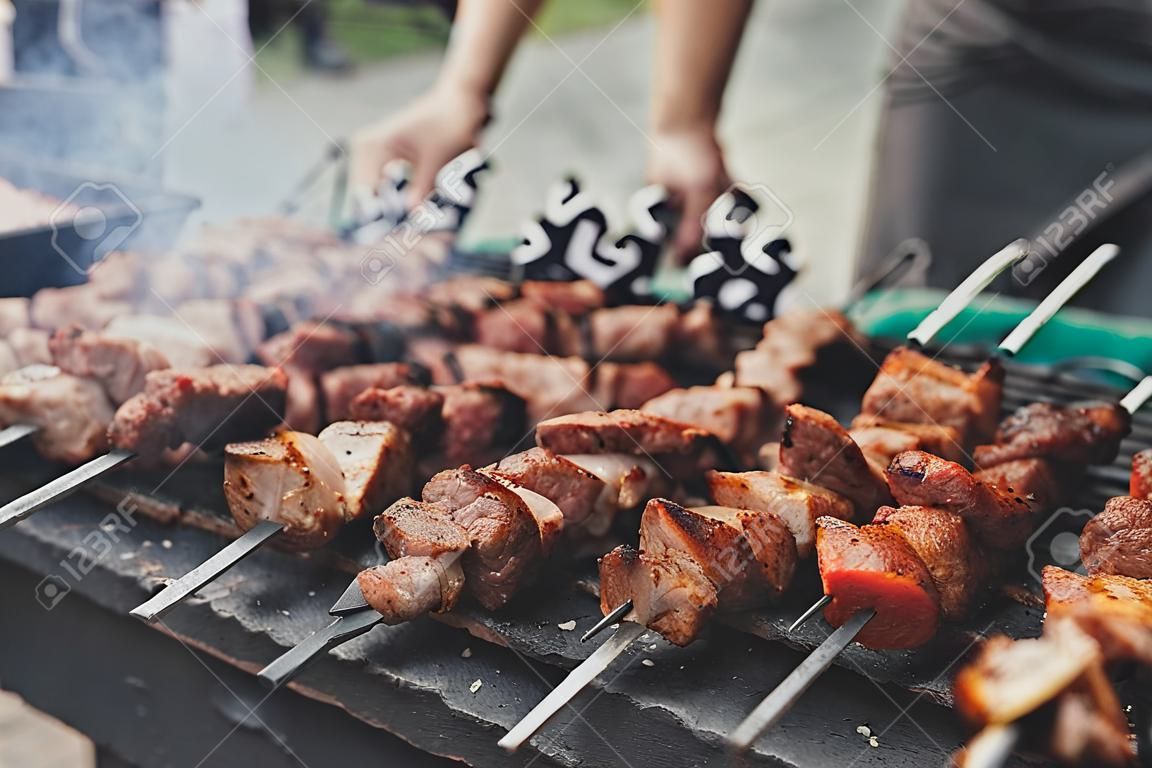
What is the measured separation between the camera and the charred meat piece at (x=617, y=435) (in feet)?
7.24

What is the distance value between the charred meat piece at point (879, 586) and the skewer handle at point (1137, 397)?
88cm

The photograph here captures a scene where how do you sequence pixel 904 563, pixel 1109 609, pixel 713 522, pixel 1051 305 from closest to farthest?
pixel 1109 609
pixel 904 563
pixel 713 522
pixel 1051 305

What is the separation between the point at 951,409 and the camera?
8.09 feet

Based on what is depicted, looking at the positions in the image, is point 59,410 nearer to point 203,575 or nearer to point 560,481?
point 203,575

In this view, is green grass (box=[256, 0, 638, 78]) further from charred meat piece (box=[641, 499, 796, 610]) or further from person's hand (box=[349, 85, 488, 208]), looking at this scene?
charred meat piece (box=[641, 499, 796, 610])

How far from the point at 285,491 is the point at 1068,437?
1.71m

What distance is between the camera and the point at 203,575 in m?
1.84

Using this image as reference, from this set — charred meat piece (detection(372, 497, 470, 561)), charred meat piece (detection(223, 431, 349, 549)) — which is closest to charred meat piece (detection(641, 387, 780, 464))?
charred meat piece (detection(372, 497, 470, 561))

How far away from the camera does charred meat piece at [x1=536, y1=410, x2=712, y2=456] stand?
221 centimetres

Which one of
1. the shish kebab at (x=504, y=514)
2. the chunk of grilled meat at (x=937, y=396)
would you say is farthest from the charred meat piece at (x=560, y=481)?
the chunk of grilled meat at (x=937, y=396)

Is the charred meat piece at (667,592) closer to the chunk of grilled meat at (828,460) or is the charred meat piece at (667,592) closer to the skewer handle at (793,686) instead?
the skewer handle at (793,686)

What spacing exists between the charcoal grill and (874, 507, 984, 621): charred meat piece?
67 mm

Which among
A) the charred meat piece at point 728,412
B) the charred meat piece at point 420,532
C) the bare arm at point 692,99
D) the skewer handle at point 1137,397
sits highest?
the bare arm at point 692,99

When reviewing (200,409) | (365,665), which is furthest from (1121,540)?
(200,409)
